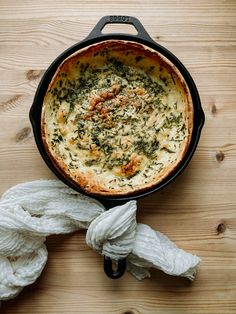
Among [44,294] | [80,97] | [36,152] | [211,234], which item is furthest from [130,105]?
[44,294]

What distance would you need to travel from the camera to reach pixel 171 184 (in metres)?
1.55

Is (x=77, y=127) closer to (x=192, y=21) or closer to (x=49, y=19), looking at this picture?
(x=49, y=19)

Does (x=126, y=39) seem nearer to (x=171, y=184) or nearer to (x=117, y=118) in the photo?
(x=117, y=118)

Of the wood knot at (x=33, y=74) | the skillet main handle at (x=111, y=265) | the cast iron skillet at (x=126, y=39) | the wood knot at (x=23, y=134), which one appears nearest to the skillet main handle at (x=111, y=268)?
the skillet main handle at (x=111, y=265)

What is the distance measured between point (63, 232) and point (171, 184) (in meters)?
0.32

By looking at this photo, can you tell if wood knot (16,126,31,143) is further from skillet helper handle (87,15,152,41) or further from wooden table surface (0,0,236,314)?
skillet helper handle (87,15,152,41)

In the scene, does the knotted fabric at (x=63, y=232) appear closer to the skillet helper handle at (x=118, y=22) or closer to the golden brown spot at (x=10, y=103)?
the golden brown spot at (x=10, y=103)

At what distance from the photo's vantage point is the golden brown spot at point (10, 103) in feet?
5.11

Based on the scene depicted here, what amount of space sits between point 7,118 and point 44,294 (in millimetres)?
494

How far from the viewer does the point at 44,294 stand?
A: 155 centimetres

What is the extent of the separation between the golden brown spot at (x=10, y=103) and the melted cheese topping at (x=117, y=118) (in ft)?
0.48

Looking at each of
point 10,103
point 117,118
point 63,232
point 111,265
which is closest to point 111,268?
point 111,265

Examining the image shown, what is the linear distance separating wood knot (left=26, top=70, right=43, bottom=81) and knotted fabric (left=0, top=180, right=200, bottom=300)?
0.94ft

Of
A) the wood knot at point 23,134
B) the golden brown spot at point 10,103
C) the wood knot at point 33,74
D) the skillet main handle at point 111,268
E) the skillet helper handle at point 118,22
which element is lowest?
the skillet main handle at point 111,268
